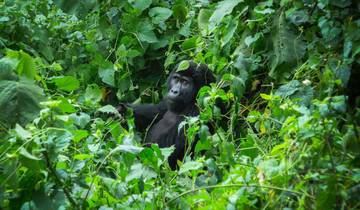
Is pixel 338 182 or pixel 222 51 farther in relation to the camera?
pixel 222 51

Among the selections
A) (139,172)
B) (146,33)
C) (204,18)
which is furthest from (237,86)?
(146,33)

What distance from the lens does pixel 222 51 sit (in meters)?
6.14

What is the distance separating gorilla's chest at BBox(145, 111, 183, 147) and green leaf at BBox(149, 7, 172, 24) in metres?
0.83

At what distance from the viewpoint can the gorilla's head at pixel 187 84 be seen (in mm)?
6465

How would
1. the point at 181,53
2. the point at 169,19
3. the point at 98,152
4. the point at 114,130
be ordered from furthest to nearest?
the point at 169,19
the point at 181,53
the point at 114,130
the point at 98,152

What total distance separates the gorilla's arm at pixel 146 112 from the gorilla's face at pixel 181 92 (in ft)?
0.94

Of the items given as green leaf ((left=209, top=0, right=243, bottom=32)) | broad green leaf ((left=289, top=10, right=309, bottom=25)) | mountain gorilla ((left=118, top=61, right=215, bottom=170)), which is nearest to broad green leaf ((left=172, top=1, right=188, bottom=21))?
mountain gorilla ((left=118, top=61, right=215, bottom=170))

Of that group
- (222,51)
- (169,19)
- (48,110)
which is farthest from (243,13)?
(48,110)

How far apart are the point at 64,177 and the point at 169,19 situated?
408cm

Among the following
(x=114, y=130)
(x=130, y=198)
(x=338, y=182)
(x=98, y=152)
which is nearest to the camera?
(x=338, y=182)

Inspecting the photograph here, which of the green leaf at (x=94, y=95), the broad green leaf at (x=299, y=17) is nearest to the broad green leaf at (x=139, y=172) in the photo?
the green leaf at (x=94, y=95)

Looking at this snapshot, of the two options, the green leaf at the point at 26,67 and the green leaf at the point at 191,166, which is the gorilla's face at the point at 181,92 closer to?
the green leaf at the point at 191,166

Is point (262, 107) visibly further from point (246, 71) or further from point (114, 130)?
point (114, 130)

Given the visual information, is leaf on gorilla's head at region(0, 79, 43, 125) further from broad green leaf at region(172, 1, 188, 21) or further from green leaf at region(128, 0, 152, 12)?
broad green leaf at region(172, 1, 188, 21)
